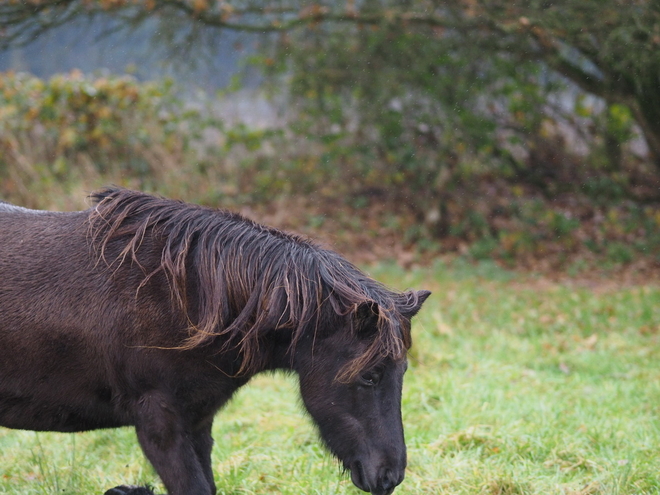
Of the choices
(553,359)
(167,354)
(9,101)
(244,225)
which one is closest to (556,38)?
(553,359)

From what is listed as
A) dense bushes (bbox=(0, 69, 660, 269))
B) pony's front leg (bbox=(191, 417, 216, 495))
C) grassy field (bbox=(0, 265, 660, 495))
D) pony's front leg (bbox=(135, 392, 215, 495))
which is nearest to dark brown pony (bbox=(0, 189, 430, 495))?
pony's front leg (bbox=(135, 392, 215, 495))

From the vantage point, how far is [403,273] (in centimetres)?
1099

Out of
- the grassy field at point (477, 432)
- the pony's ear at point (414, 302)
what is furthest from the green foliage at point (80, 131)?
the pony's ear at point (414, 302)

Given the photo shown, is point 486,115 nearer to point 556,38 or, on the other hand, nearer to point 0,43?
point 556,38

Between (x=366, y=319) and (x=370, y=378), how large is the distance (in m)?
0.25

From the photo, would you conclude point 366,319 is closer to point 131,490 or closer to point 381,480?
point 381,480

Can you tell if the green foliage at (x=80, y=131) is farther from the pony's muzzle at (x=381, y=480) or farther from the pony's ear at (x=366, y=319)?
the pony's muzzle at (x=381, y=480)

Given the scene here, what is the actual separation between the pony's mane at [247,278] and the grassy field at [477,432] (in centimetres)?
71

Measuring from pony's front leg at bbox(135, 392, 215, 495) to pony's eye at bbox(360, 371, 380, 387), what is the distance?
79cm

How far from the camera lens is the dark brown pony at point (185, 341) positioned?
299 centimetres

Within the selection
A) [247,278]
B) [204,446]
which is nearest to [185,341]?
[247,278]

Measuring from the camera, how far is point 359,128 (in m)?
13.3

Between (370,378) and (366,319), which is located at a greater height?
(366,319)

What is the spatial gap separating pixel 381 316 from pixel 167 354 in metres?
0.92
